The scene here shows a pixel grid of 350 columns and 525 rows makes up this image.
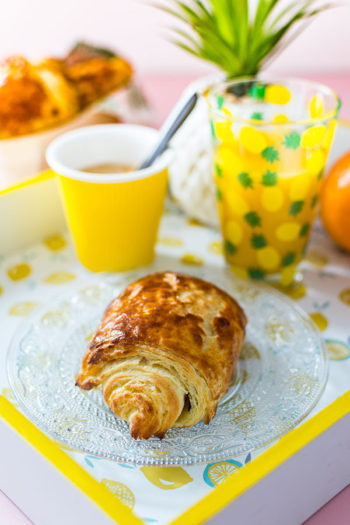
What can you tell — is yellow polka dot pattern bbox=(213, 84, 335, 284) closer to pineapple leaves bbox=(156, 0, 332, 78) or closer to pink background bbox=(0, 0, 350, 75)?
pineapple leaves bbox=(156, 0, 332, 78)

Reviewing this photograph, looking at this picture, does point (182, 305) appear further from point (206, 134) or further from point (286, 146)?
point (206, 134)

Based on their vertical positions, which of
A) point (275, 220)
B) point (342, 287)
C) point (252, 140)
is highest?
point (252, 140)

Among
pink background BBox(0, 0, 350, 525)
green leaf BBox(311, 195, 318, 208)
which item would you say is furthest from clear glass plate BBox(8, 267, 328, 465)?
Answer: pink background BBox(0, 0, 350, 525)

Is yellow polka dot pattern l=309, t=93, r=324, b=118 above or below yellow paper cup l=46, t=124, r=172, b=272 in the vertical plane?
above

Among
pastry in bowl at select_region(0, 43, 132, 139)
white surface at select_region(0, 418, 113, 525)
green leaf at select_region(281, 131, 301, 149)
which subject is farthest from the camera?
pastry in bowl at select_region(0, 43, 132, 139)

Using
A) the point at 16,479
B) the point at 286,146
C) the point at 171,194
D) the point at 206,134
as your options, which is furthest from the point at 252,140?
the point at 16,479
